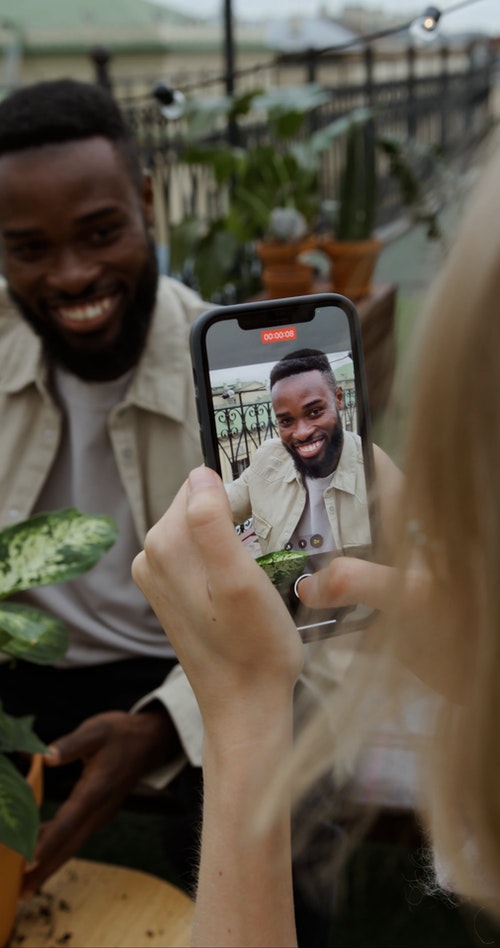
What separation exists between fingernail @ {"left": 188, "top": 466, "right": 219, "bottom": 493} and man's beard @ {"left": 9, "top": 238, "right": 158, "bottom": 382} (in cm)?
99

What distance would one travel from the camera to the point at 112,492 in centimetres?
166

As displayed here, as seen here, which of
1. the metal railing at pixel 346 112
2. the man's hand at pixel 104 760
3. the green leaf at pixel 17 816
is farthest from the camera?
the metal railing at pixel 346 112

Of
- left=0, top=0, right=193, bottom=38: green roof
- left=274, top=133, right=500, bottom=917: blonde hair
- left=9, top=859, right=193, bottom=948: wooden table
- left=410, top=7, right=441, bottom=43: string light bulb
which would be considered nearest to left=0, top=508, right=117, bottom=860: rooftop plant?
left=9, top=859, right=193, bottom=948: wooden table

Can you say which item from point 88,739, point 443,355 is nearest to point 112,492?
point 88,739

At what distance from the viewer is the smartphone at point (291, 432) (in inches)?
30.4

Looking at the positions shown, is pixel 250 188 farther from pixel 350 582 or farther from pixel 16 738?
pixel 350 582

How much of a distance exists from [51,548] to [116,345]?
0.71m

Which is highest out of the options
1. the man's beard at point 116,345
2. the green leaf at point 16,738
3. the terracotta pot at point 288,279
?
the terracotta pot at point 288,279

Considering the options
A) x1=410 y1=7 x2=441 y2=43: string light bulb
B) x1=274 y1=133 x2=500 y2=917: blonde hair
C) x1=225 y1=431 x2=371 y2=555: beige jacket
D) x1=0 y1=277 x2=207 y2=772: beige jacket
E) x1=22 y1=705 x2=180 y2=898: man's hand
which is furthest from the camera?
x1=0 y1=277 x2=207 y2=772: beige jacket

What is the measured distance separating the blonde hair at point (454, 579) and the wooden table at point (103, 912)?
59 centimetres

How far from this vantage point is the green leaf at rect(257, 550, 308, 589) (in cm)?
78

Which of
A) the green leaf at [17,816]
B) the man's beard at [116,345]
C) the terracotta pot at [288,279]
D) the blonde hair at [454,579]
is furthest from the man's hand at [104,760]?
the terracotta pot at [288,279]

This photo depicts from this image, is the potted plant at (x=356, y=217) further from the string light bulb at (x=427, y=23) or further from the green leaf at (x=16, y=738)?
the green leaf at (x=16, y=738)

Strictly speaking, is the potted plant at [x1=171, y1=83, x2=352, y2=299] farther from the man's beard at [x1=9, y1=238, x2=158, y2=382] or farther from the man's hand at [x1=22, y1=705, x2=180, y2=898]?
the man's hand at [x1=22, y1=705, x2=180, y2=898]
